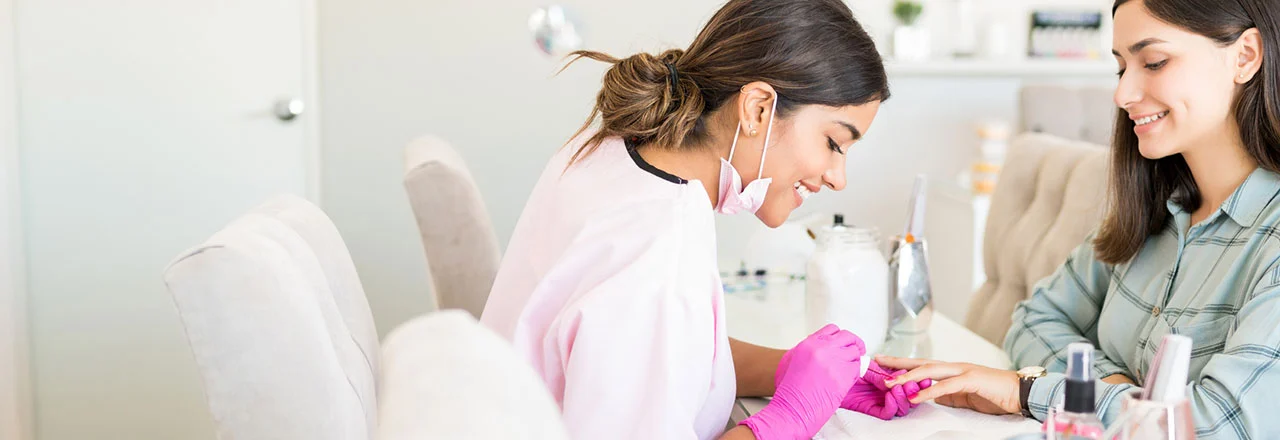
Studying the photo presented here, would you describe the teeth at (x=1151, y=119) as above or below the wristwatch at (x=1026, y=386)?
above

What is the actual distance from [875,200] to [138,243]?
6.84 ft

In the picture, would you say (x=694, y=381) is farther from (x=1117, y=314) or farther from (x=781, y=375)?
(x=1117, y=314)

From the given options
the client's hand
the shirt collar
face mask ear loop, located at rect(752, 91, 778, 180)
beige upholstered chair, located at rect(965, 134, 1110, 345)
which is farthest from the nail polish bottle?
beige upholstered chair, located at rect(965, 134, 1110, 345)

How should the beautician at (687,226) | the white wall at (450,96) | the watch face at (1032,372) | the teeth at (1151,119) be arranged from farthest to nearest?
the white wall at (450,96), the teeth at (1151,119), the watch face at (1032,372), the beautician at (687,226)

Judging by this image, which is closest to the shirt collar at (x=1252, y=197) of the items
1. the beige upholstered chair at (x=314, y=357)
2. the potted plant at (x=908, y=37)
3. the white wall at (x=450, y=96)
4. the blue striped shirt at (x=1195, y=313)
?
the blue striped shirt at (x=1195, y=313)

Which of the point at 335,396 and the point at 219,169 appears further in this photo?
the point at 219,169

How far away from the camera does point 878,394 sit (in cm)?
121

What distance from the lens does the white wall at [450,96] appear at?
3.15m

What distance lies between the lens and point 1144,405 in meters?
0.73

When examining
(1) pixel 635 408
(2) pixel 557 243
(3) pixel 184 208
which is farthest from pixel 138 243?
(1) pixel 635 408

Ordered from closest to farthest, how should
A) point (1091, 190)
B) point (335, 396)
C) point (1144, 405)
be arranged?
point (1144, 405), point (335, 396), point (1091, 190)

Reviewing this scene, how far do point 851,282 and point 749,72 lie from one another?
353 mm

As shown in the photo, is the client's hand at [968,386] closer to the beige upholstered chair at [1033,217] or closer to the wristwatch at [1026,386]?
the wristwatch at [1026,386]

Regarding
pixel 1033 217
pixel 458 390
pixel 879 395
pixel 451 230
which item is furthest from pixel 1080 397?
pixel 1033 217
